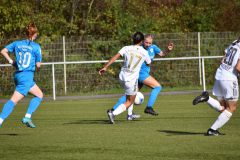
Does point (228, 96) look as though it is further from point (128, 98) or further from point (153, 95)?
point (153, 95)

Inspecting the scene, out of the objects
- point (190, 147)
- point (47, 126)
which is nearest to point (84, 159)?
point (190, 147)

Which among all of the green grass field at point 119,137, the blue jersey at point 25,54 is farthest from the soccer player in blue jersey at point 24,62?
the green grass field at point 119,137

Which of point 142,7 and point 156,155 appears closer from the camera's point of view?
point 156,155

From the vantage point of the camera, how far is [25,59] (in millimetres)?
16172

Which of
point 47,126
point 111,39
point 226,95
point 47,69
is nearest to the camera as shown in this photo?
point 226,95

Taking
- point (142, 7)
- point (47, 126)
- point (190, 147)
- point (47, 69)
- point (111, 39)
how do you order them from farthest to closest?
point (142, 7)
point (111, 39)
point (47, 69)
point (47, 126)
point (190, 147)

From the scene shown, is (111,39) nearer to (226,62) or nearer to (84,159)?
(226,62)

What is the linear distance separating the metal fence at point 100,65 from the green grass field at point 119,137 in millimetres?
9818

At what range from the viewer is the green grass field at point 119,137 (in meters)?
12.3

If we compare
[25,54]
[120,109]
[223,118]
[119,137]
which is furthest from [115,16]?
[223,118]

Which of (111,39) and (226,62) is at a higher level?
(226,62)

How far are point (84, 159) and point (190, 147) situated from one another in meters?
1.95

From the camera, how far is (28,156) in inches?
486

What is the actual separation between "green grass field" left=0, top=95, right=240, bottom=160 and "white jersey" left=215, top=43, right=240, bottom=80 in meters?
1.00
